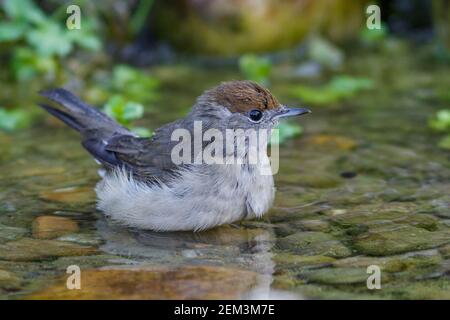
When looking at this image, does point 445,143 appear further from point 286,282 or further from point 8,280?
point 8,280

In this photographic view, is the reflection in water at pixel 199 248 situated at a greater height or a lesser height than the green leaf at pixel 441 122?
lesser

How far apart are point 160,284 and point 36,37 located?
4360 mm

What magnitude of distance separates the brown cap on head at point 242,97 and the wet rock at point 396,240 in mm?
1215

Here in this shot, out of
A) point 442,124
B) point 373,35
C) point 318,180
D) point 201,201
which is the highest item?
point 373,35

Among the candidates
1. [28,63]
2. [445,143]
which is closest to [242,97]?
[445,143]

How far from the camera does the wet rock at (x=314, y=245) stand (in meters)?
4.72

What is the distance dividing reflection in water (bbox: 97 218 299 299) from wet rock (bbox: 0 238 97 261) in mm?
179

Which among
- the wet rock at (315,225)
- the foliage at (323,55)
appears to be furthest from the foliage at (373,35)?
the wet rock at (315,225)

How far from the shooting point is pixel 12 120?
24.6 ft

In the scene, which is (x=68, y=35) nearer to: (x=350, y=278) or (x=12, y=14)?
(x=12, y=14)

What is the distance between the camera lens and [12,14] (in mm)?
8039

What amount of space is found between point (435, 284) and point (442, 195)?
165cm

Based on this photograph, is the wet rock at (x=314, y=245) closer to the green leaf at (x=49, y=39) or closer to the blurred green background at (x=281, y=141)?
the blurred green background at (x=281, y=141)
